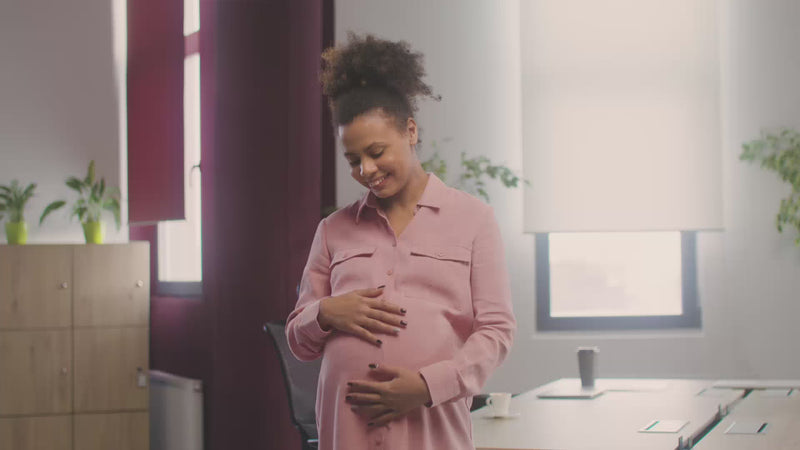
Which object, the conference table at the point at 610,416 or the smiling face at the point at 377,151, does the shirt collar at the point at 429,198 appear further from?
the conference table at the point at 610,416

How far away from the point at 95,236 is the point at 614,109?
2848 millimetres

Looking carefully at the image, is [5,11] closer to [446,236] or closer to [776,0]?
[776,0]

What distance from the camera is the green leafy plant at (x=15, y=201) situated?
210 inches

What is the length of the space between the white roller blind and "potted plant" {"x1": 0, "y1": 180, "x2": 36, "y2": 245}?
271 cm

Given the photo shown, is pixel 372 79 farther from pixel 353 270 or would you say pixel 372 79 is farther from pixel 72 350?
pixel 72 350

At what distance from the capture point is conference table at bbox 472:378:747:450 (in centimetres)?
213

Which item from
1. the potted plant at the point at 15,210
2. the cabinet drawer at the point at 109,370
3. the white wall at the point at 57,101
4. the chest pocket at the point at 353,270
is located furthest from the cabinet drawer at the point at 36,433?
the chest pocket at the point at 353,270

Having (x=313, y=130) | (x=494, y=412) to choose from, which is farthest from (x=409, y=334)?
(x=313, y=130)

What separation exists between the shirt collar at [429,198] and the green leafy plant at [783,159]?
3.09 metres

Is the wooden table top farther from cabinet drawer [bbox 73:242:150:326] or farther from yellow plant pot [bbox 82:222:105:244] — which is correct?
yellow plant pot [bbox 82:222:105:244]

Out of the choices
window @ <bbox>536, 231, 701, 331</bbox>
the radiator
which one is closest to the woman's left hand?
window @ <bbox>536, 231, 701, 331</bbox>

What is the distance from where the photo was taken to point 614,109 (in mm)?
4645

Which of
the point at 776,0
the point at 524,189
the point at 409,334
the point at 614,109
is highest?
the point at 776,0

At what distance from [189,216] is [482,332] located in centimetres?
436
